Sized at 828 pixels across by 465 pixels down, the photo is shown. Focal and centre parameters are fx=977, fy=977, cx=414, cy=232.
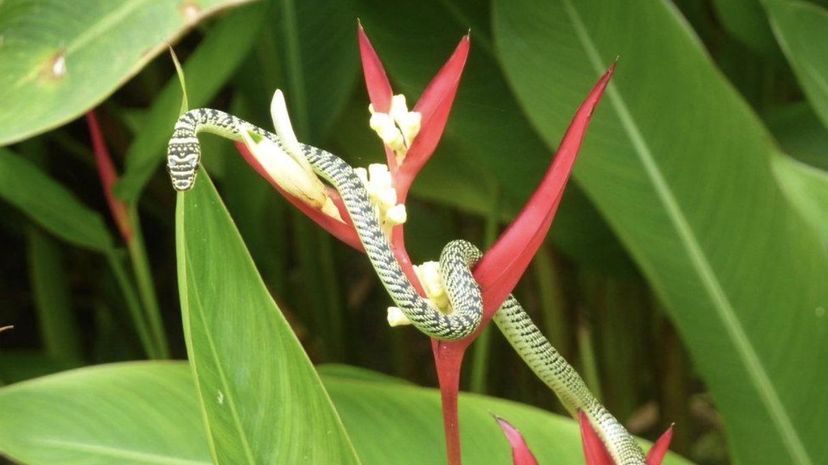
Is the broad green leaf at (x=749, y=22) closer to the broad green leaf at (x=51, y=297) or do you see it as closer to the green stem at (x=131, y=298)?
the green stem at (x=131, y=298)

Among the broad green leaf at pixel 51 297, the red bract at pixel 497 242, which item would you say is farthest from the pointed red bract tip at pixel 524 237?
the broad green leaf at pixel 51 297

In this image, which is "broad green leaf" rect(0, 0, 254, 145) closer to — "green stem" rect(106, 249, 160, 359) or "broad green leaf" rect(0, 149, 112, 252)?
"broad green leaf" rect(0, 149, 112, 252)

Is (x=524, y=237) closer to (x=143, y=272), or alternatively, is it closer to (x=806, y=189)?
(x=806, y=189)

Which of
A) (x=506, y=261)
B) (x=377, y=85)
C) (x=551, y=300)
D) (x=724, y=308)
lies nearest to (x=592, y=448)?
(x=506, y=261)

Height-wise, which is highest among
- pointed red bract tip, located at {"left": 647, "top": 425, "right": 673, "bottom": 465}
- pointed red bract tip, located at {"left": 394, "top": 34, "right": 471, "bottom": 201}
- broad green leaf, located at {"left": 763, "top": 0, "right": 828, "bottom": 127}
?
broad green leaf, located at {"left": 763, "top": 0, "right": 828, "bottom": 127}

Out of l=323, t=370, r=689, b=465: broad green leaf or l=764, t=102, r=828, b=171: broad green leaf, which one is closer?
l=323, t=370, r=689, b=465: broad green leaf

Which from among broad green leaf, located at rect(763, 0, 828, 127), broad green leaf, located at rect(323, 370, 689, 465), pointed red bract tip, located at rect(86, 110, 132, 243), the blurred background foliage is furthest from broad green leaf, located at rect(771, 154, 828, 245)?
pointed red bract tip, located at rect(86, 110, 132, 243)
